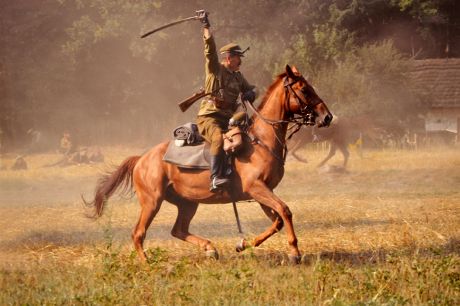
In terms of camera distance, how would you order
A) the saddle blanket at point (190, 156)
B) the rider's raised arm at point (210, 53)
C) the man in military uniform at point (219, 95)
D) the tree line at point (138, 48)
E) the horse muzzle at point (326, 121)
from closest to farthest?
the horse muzzle at point (326, 121) → the rider's raised arm at point (210, 53) → the man in military uniform at point (219, 95) → the saddle blanket at point (190, 156) → the tree line at point (138, 48)

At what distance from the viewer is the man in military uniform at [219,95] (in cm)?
1090

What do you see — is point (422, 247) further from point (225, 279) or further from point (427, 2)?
point (427, 2)

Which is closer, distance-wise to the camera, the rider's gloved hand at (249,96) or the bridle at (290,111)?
the bridle at (290,111)

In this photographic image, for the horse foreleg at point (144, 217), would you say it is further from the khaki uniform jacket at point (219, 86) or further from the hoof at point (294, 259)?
the hoof at point (294, 259)

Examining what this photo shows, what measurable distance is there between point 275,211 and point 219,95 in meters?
2.02

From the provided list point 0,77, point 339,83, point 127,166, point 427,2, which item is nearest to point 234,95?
point 127,166

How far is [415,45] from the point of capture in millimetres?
56125

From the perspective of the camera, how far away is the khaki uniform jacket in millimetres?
10797

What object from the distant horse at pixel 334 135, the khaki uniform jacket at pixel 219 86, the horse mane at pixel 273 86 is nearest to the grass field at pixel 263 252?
the khaki uniform jacket at pixel 219 86

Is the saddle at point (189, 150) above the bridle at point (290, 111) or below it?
below

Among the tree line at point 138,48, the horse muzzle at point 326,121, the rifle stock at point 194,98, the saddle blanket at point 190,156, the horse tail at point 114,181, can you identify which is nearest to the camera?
the horse muzzle at point 326,121

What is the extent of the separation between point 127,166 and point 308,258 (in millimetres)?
3655

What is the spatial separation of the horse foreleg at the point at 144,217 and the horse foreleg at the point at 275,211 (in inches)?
69.4

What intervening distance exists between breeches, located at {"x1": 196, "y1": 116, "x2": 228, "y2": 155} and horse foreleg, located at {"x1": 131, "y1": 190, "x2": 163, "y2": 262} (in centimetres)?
126
